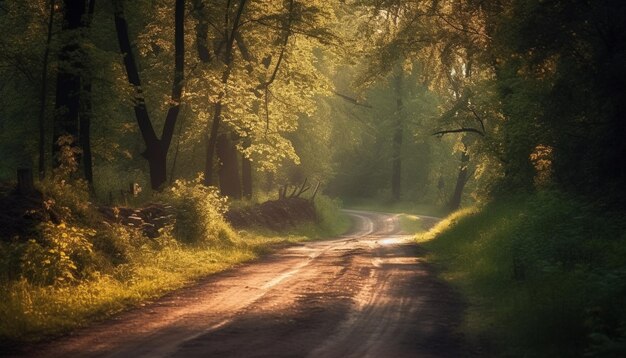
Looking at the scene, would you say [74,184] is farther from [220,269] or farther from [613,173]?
[613,173]

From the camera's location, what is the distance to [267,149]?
30.8 meters

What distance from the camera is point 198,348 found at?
8297 millimetres

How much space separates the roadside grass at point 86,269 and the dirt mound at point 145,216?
0.35 metres

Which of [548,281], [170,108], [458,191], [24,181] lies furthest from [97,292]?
[458,191]

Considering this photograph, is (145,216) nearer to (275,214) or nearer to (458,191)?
(275,214)

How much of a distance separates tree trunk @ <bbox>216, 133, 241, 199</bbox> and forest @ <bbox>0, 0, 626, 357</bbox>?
0.39 feet

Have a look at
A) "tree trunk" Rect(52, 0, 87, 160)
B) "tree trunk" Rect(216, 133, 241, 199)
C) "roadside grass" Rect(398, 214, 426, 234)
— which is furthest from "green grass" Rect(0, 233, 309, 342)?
"roadside grass" Rect(398, 214, 426, 234)

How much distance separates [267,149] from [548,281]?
20706 mm

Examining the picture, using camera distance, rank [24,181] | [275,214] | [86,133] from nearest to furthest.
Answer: [24,181] < [86,133] < [275,214]

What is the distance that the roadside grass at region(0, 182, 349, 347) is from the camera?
9.87 m

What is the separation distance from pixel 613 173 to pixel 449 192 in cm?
5408

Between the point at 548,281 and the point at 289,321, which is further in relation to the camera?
the point at 548,281

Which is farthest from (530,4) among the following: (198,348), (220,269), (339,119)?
(339,119)

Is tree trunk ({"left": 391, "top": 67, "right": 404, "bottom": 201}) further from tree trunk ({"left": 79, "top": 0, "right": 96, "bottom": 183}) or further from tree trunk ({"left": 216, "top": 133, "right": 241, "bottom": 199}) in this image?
tree trunk ({"left": 79, "top": 0, "right": 96, "bottom": 183})
